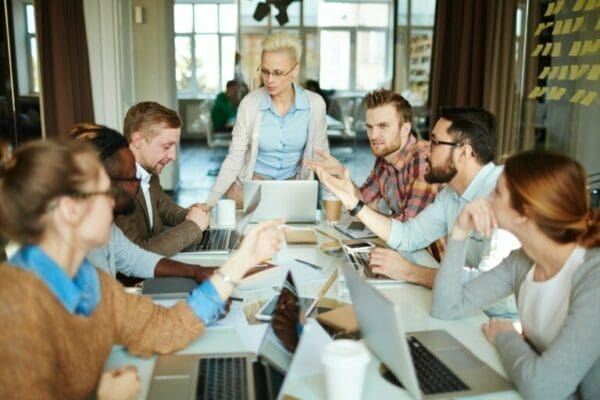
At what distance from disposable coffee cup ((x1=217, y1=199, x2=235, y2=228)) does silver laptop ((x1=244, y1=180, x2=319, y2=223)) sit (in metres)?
0.07

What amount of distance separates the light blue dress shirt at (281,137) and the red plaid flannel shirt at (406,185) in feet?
1.39

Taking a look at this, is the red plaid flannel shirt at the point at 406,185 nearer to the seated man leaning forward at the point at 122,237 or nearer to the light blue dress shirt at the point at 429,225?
the light blue dress shirt at the point at 429,225

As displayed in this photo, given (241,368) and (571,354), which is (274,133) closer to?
(241,368)

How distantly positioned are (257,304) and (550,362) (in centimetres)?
81

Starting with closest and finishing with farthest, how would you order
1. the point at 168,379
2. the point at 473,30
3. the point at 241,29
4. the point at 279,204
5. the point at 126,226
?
1. the point at 168,379
2. the point at 126,226
3. the point at 279,204
4. the point at 473,30
5. the point at 241,29

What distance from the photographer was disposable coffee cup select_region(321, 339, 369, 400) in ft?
3.46

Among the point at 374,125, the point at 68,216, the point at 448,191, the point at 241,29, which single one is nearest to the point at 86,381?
the point at 68,216

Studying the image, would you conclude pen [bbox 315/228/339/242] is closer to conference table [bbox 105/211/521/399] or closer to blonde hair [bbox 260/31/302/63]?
conference table [bbox 105/211/521/399]

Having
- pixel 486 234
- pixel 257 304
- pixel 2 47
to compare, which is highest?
pixel 2 47

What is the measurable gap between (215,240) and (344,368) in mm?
1440

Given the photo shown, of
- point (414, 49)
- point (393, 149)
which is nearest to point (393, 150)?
point (393, 149)

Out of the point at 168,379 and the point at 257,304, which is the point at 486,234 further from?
the point at 168,379

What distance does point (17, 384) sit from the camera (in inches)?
40.4

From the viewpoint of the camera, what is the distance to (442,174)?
2.23 meters
